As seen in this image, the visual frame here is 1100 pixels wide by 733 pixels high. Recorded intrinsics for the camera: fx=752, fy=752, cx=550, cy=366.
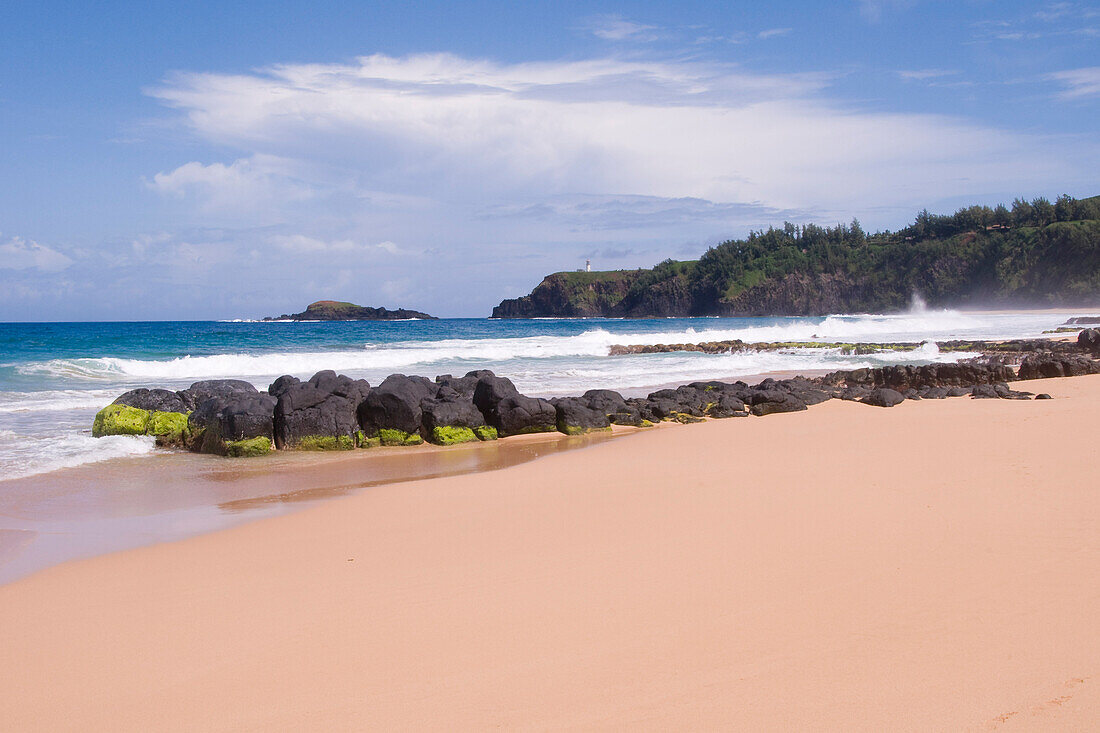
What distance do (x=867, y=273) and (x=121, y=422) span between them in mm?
111155

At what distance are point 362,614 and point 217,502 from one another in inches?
164

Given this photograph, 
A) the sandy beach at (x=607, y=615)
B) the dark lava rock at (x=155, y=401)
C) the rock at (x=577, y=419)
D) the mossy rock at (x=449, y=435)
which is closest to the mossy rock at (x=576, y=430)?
the rock at (x=577, y=419)

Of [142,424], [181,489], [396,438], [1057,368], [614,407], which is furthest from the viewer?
[1057,368]

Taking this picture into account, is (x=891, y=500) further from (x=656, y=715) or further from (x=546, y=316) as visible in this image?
(x=546, y=316)

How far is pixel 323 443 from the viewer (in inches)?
417

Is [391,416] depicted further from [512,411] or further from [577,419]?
[577,419]

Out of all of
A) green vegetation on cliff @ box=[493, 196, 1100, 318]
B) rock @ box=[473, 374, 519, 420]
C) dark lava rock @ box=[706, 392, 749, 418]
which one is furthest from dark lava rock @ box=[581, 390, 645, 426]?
green vegetation on cliff @ box=[493, 196, 1100, 318]

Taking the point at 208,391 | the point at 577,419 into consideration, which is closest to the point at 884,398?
the point at 577,419

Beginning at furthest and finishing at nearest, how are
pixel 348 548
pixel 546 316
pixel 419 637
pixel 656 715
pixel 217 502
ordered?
pixel 546 316 → pixel 217 502 → pixel 348 548 → pixel 419 637 → pixel 656 715

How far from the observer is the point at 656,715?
9.12 feet

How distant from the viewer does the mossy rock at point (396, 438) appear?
36.0 feet

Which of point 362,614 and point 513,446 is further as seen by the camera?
point 513,446

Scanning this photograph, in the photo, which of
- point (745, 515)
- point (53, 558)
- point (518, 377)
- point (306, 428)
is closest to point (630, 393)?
Result: point (518, 377)

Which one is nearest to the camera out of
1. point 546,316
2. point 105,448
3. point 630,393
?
point 105,448
